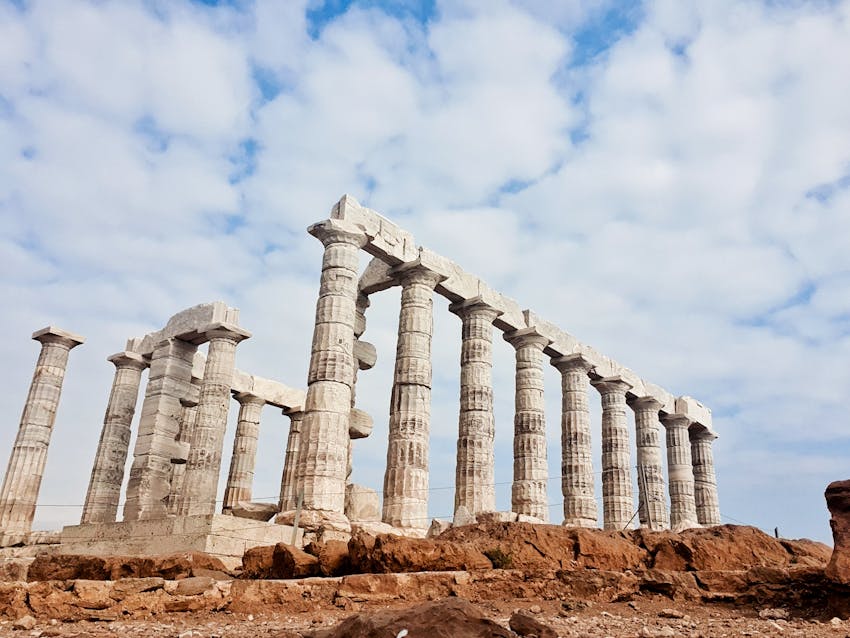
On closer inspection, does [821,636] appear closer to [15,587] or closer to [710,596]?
[710,596]

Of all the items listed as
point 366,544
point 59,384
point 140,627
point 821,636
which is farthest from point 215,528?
point 59,384

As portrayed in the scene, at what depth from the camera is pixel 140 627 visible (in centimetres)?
740

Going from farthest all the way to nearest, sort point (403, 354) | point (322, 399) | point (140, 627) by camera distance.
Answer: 1. point (403, 354)
2. point (322, 399)
3. point (140, 627)

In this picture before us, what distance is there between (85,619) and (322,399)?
34.7 feet

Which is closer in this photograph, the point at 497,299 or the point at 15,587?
the point at 15,587

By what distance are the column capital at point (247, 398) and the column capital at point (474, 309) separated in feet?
31.1

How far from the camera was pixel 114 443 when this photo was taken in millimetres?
24312

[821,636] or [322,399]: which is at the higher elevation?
[322,399]

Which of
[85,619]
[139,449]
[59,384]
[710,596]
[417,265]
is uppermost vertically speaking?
[417,265]

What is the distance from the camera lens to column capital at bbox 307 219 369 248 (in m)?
19.8

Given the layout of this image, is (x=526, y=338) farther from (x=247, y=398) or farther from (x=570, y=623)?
(x=570, y=623)

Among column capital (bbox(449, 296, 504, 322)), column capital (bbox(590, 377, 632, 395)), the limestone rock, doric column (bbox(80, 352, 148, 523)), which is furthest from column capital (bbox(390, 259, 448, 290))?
column capital (bbox(590, 377, 632, 395))

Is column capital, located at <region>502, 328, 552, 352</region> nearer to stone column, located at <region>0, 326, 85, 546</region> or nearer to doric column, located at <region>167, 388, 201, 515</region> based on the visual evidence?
doric column, located at <region>167, 388, 201, 515</region>

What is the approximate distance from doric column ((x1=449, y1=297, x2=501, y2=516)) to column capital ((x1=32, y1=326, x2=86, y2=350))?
14.4 metres
